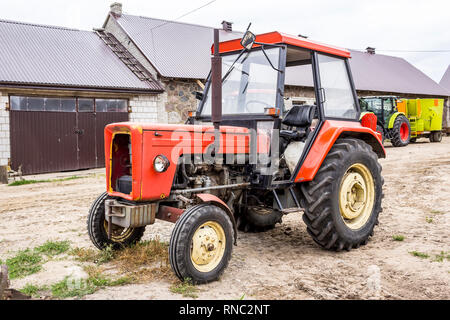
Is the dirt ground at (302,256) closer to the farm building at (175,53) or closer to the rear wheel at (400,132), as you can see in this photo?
the farm building at (175,53)

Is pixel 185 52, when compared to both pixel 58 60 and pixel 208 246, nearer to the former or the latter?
pixel 58 60

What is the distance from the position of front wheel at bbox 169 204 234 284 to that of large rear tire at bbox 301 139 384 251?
3.51ft

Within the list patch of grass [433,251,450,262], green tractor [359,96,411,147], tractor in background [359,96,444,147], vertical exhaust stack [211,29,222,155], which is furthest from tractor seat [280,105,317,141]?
green tractor [359,96,411,147]

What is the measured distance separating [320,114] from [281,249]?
1.51m

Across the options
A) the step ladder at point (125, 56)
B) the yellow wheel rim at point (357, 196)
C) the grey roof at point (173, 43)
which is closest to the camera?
the yellow wheel rim at point (357, 196)

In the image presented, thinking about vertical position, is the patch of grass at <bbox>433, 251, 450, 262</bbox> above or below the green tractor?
below

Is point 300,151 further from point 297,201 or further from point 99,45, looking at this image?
point 99,45

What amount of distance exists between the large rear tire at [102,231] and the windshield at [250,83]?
1.59 metres

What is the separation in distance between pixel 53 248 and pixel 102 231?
2.57 ft

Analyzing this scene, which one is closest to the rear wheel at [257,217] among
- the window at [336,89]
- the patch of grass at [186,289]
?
the window at [336,89]

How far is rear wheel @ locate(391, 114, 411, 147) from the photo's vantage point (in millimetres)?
16469

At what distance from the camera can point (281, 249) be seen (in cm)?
471

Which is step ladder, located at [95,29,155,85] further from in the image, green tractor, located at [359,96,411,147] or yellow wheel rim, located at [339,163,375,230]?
yellow wheel rim, located at [339,163,375,230]

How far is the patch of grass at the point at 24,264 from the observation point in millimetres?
3844
